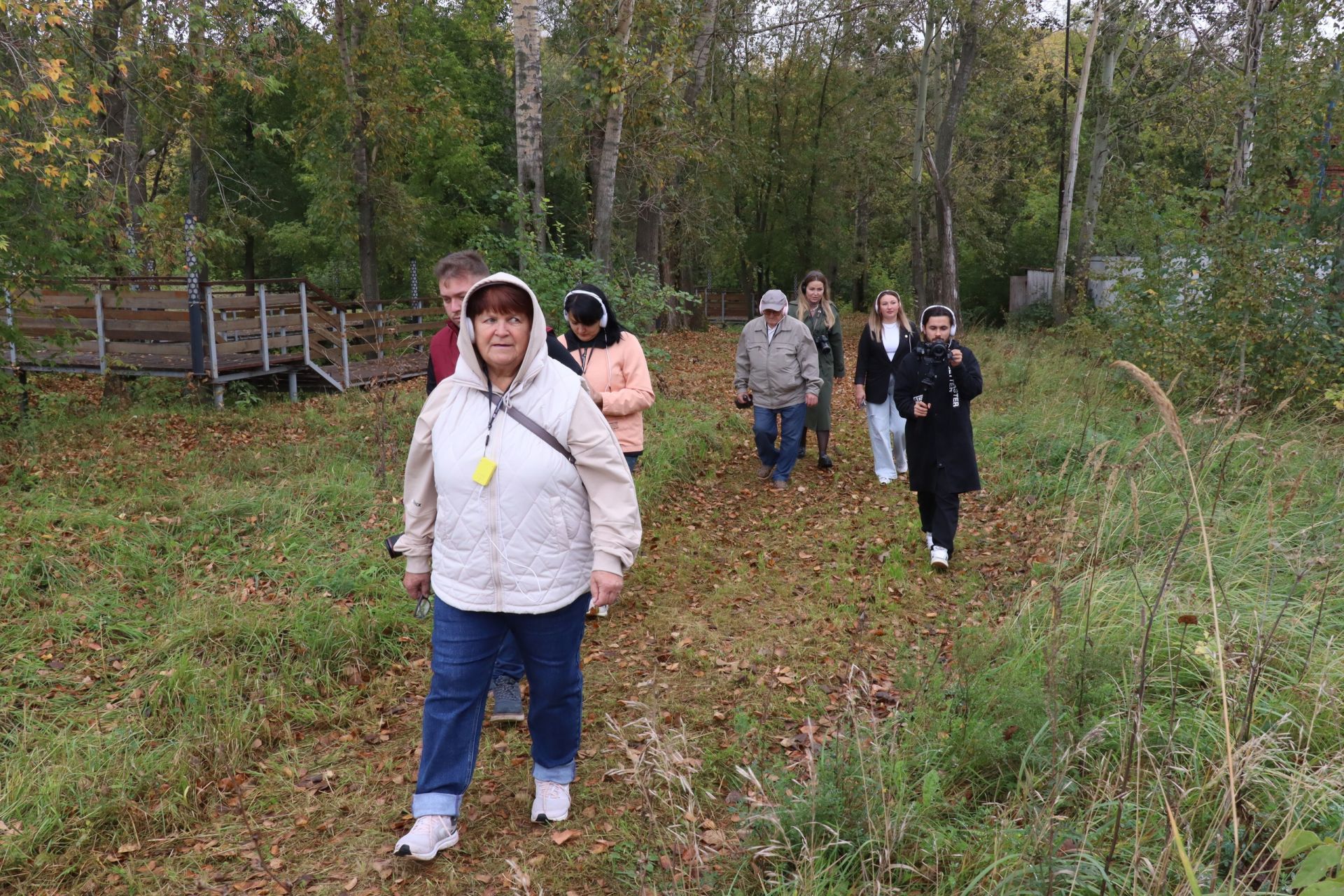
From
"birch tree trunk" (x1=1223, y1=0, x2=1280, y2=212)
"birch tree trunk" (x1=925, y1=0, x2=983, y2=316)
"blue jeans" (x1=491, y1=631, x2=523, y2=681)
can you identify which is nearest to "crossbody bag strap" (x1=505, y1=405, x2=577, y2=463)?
"blue jeans" (x1=491, y1=631, x2=523, y2=681)

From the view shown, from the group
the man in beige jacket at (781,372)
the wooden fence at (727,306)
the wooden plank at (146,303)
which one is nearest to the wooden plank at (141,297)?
the wooden plank at (146,303)

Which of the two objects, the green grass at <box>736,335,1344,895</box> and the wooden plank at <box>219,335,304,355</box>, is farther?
the wooden plank at <box>219,335,304,355</box>

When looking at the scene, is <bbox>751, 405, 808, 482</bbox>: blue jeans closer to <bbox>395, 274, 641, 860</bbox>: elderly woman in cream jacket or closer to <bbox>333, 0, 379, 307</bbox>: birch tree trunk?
<bbox>395, 274, 641, 860</bbox>: elderly woman in cream jacket

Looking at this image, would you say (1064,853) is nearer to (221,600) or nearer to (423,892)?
(423,892)

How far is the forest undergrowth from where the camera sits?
10.3 ft

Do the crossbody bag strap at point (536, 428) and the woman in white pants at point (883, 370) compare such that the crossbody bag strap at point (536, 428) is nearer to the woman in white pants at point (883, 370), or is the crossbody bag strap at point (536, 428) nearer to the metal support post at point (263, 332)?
the woman in white pants at point (883, 370)

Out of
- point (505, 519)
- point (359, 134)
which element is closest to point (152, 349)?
point (359, 134)

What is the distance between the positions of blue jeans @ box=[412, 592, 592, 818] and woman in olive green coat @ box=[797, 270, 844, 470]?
→ 6498mm

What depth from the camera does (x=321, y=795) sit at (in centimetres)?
430

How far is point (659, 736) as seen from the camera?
12.5 ft

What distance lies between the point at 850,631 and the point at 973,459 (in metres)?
1.59

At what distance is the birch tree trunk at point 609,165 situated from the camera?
13.2 metres

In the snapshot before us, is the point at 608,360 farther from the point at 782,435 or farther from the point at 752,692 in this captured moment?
the point at 782,435

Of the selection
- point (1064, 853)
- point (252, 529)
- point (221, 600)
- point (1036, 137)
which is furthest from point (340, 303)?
point (1036, 137)
